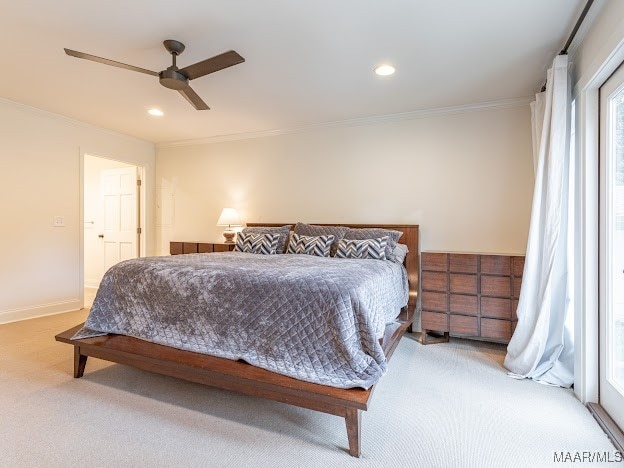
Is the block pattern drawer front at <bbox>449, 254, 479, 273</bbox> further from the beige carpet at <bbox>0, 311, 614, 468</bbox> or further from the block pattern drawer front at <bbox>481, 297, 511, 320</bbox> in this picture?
the beige carpet at <bbox>0, 311, 614, 468</bbox>

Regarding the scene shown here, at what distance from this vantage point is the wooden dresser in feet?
9.75

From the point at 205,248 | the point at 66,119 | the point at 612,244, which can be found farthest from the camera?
the point at 205,248

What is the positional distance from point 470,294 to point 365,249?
1043 mm

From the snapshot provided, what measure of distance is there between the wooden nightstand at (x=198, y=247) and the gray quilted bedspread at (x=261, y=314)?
1.94 meters

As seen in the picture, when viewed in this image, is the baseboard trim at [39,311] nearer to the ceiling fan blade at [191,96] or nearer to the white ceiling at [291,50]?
the white ceiling at [291,50]

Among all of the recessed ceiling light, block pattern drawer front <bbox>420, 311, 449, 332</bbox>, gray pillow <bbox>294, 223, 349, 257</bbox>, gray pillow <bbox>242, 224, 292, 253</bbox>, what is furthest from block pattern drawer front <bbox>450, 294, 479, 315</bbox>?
the recessed ceiling light

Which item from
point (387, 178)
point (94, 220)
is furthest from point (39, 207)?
point (387, 178)

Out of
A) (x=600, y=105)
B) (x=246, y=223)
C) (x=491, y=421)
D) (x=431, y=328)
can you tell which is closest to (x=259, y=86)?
(x=246, y=223)

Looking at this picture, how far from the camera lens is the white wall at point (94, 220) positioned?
5.83m

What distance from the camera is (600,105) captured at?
211 cm

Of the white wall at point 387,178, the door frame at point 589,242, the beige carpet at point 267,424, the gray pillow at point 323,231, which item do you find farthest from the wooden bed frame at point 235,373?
the white wall at point 387,178

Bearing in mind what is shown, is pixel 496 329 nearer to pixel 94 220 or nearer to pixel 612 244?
pixel 612 244

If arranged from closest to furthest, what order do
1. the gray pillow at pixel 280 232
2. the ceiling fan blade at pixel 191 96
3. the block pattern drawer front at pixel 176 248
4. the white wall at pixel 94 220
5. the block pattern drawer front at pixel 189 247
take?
the ceiling fan blade at pixel 191 96 < the gray pillow at pixel 280 232 < the block pattern drawer front at pixel 189 247 < the block pattern drawer front at pixel 176 248 < the white wall at pixel 94 220

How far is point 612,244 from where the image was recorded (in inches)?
77.8
